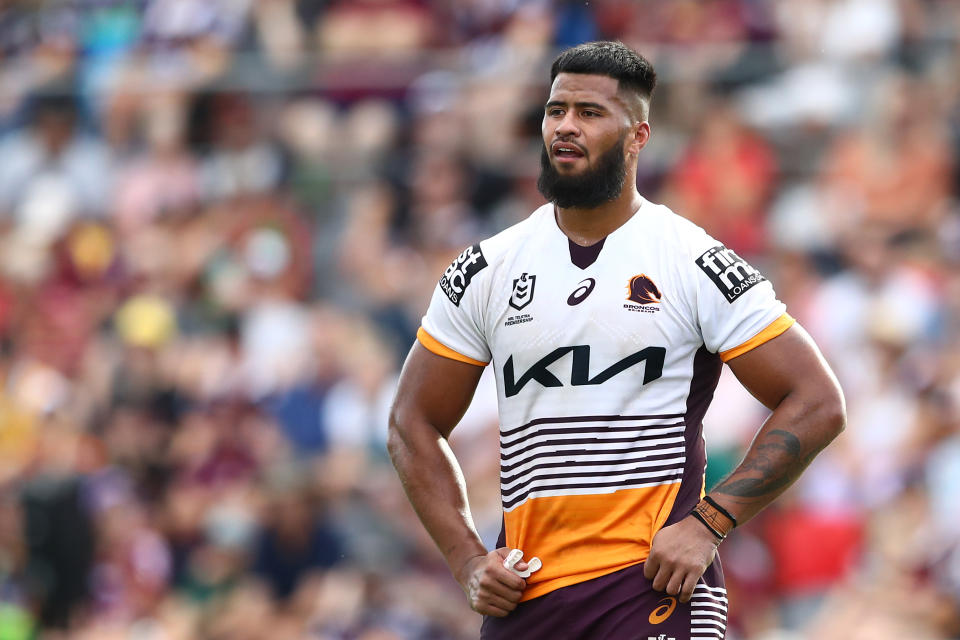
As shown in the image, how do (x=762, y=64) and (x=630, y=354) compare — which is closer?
(x=630, y=354)

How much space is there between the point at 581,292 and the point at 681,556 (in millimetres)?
882

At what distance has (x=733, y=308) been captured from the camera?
16.3 feet

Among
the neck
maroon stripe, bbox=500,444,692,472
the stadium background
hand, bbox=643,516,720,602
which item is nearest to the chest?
the neck

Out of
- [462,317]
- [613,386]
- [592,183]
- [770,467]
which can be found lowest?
[770,467]

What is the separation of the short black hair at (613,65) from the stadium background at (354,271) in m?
4.89

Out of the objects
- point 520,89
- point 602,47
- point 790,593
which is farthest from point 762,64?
point 602,47

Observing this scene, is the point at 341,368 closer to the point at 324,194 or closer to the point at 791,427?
the point at 324,194

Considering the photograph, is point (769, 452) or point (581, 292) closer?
point (769, 452)

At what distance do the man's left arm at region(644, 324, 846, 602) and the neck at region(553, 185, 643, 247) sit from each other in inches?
24.7

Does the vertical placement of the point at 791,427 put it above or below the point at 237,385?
above

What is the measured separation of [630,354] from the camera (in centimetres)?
504

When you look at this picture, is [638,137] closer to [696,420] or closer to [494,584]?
[696,420]

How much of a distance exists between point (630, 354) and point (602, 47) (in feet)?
3.25

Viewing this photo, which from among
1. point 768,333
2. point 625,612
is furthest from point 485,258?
point 625,612
